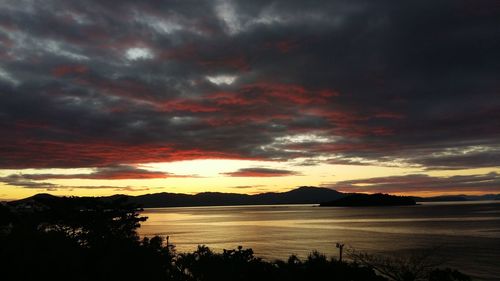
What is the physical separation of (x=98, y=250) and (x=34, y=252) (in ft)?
31.0

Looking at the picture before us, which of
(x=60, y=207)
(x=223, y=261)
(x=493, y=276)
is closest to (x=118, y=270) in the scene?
(x=223, y=261)

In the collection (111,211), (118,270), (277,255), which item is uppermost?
(111,211)

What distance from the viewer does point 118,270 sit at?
37125 millimetres

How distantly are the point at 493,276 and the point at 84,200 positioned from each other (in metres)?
65.0

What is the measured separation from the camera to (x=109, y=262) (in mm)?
38375

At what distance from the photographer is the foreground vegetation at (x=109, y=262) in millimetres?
31969

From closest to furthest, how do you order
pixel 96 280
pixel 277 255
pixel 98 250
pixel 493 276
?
pixel 96 280, pixel 98 250, pixel 493 276, pixel 277 255

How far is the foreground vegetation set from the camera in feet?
105

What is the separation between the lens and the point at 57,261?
33062 mm

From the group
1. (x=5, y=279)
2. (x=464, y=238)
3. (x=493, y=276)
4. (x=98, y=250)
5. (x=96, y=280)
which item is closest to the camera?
(x=5, y=279)

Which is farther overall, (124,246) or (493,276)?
(493,276)

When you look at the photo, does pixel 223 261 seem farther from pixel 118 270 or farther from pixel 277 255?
pixel 277 255

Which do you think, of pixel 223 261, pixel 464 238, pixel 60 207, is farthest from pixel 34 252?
pixel 464 238

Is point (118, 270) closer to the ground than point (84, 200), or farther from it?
closer to the ground
